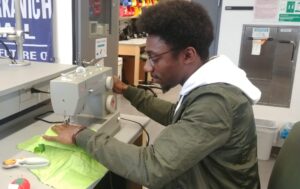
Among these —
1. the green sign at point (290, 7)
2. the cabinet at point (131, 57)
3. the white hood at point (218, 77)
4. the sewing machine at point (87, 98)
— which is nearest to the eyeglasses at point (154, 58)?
the white hood at point (218, 77)

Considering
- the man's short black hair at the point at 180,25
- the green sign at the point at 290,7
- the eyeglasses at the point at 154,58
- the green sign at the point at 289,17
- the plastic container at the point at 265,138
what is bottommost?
the plastic container at the point at 265,138

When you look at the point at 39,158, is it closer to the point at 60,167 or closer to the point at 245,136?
the point at 60,167

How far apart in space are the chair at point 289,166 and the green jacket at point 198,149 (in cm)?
8

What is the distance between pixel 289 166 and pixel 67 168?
0.69m

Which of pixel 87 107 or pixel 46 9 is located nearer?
pixel 87 107

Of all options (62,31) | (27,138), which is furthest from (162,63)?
(62,31)

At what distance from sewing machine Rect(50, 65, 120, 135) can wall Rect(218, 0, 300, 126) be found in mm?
1642

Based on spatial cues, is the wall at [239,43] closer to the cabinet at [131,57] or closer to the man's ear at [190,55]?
the man's ear at [190,55]

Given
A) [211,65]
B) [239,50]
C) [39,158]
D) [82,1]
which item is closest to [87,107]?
[39,158]

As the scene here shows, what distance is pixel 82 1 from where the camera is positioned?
5.79 feet

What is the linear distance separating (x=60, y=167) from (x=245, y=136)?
60 centimetres

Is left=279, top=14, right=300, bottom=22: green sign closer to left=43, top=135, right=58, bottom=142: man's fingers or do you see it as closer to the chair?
the chair

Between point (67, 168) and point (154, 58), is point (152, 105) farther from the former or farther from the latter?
point (67, 168)

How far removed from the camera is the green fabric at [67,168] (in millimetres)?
937
